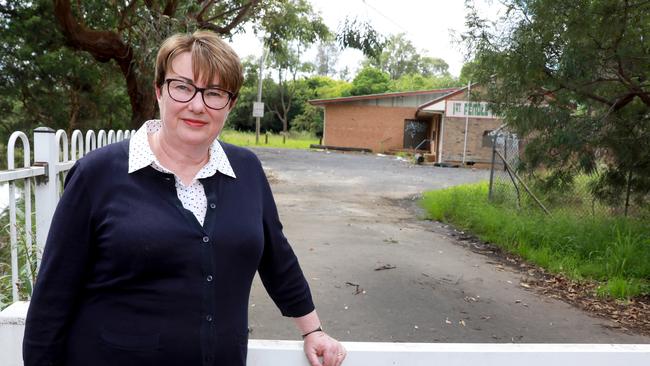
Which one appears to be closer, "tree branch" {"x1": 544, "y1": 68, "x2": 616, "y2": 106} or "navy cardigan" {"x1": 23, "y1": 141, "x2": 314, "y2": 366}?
"navy cardigan" {"x1": 23, "y1": 141, "x2": 314, "y2": 366}

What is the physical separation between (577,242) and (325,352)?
662 cm

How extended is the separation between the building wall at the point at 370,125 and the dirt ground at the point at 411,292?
78.0 feet

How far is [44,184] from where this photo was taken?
10.3 feet

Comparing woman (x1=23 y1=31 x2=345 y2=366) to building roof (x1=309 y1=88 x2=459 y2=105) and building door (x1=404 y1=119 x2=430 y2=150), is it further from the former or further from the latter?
building door (x1=404 y1=119 x2=430 y2=150)

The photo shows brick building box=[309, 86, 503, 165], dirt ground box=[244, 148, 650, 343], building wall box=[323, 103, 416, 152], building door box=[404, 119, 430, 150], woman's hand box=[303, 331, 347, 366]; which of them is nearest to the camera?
woman's hand box=[303, 331, 347, 366]

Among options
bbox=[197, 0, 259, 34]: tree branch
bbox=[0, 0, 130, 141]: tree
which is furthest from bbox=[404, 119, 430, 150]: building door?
bbox=[197, 0, 259, 34]: tree branch

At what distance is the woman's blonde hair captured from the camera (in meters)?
1.57

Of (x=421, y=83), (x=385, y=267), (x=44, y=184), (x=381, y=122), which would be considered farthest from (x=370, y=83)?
(x=44, y=184)

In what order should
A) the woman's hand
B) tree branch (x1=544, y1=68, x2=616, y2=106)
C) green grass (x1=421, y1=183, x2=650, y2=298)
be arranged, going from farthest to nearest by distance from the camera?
tree branch (x1=544, y1=68, x2=616, y2=106)
green grass (x1=421, y1=183, x2=650, y2=298)
the woman's hand

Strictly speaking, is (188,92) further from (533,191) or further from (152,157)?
(533,191)

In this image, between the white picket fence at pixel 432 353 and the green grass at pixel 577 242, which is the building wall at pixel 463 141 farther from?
the white picket fence at pixel 432 353

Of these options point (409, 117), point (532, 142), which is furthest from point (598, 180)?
point (409, 117)

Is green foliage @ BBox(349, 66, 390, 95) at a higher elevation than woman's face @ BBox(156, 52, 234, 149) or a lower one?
higher

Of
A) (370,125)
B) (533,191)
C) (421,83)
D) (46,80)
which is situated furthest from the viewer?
(421,83)
